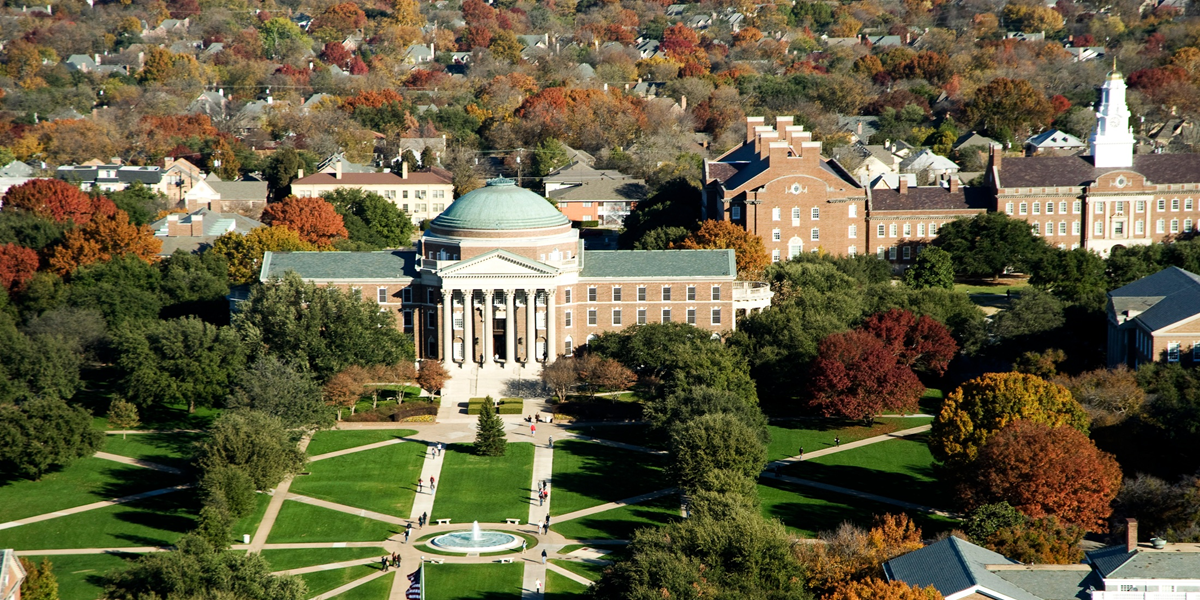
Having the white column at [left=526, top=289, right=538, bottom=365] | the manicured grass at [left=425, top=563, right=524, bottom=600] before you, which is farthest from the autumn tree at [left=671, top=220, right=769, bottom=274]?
the manicured grass at [left=425, top=563, right=524, bottom=600]

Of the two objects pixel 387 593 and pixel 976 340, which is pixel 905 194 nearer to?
pixel 976 340

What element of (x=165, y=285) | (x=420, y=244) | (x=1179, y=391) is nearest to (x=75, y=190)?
(x=165, y=285)

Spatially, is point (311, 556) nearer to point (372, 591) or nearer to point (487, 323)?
point (372, 591)

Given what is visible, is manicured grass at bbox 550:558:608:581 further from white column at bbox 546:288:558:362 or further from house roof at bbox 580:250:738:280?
house roof at bbox 580:250:738:280

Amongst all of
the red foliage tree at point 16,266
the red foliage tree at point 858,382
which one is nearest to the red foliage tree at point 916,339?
the red foliage tree at point 858,382

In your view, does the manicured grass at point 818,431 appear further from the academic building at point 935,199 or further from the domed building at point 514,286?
the academic building at point 935,199

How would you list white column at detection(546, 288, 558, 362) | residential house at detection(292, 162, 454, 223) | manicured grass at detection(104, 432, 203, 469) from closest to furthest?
manicured grass at detection(104, 432, 203, 469) < white column at detection(546, 288, 558, 362) < residential house at detection(292, 162, 454, 223)
